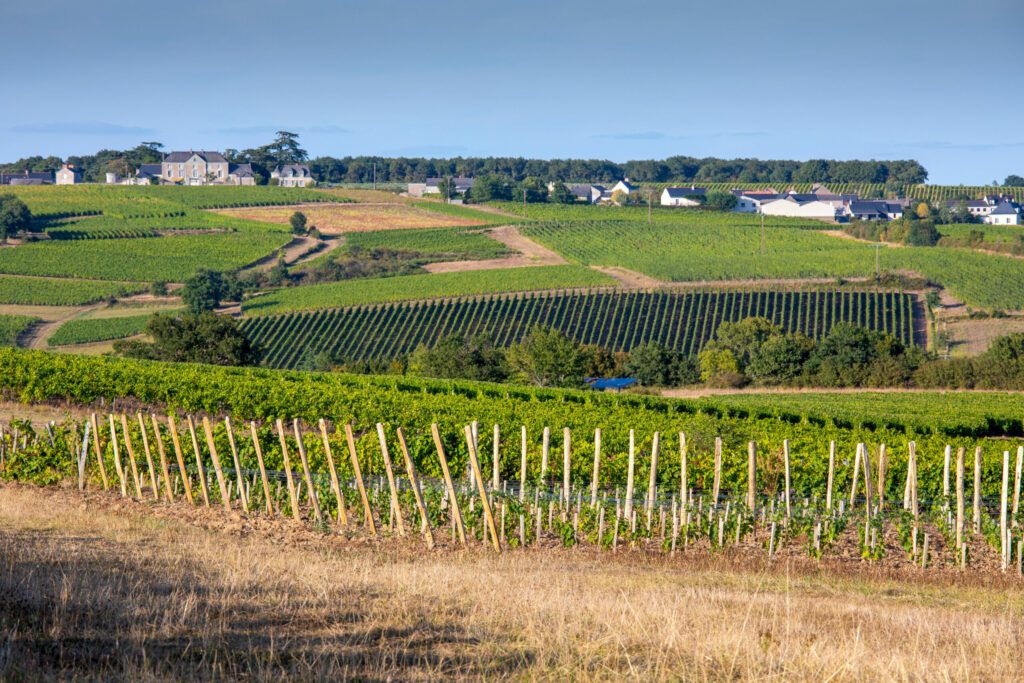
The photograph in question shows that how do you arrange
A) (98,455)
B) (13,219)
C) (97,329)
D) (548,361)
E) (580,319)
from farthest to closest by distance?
(13,219) → (580,319) → (97,329) → (548,361) → (98,455)

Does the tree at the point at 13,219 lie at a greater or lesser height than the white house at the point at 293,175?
lesser

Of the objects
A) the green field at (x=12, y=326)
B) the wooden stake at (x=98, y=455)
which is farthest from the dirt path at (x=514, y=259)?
the wooden stake at (x=98, y=455)

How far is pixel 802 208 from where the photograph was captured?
126 metres

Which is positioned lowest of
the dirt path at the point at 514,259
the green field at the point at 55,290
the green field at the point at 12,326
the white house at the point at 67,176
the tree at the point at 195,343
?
the green field at the point at 12,326

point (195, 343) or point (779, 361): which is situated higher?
point (195, 343)

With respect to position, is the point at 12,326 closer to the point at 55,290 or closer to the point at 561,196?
the point at 55,290

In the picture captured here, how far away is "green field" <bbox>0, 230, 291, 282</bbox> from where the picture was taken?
81.7 m

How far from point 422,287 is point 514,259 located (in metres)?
14.9

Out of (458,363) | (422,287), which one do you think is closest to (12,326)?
(422,287)

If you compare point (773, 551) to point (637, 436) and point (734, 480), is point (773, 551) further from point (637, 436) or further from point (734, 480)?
point (637, 436)

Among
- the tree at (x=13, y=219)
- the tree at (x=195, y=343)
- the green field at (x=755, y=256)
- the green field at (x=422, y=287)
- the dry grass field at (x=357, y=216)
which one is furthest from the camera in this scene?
the dry grass field at (x=357, y=216)

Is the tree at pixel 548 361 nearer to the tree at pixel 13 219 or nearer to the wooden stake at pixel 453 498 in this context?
the wooden stake at pixel 453 498

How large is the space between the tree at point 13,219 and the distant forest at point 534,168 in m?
47.2

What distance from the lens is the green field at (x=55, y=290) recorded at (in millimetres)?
74062
